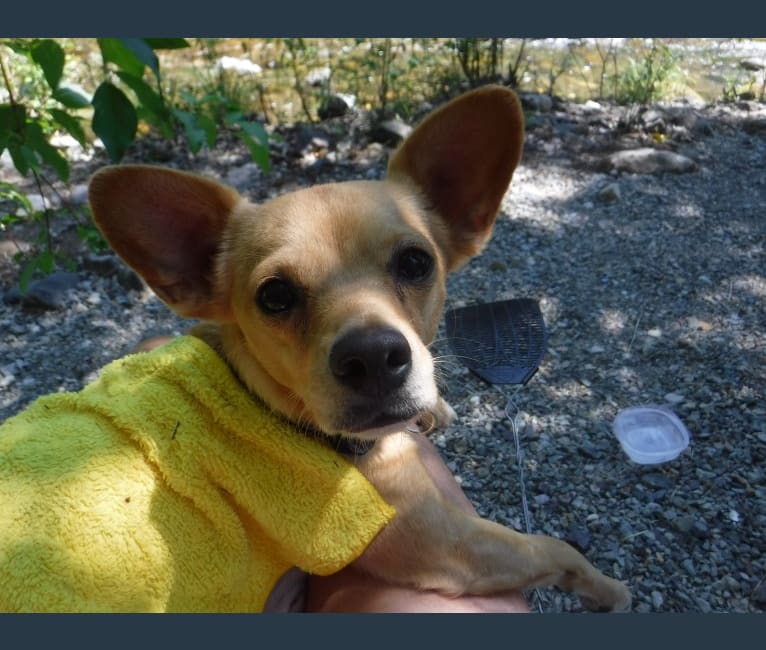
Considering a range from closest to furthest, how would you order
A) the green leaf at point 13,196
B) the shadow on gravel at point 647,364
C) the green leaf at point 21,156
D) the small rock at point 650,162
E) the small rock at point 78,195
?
the green leaf at point 21,156, the shadow on gravel at point 647,364, the green leaf at point 13,196, the small rock at point 78,195, the small rock at point 650,162

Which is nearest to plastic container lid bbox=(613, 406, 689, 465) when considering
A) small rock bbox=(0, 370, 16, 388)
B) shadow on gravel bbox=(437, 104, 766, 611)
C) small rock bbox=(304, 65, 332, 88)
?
shadow on gravel bbox=(437, 104, 766, 611)

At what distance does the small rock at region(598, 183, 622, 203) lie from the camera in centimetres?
530

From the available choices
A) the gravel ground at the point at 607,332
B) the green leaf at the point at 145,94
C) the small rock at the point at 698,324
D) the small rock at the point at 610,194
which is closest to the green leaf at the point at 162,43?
the green leaf at the point at 145,94

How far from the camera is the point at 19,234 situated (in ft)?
16.2

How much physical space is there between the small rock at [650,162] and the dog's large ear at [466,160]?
12.2 feet

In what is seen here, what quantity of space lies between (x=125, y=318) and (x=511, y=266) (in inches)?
114

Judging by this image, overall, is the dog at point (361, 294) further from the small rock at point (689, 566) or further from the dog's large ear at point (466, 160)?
the small rock at point (689, 566)

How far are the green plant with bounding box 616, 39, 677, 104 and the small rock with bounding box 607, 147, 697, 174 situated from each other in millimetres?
1263

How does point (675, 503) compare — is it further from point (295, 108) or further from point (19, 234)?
point (295, 108)

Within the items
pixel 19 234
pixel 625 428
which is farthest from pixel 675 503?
pixel 19 234

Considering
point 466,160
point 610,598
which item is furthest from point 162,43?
point 610,598

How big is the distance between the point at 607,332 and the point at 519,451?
130 cm

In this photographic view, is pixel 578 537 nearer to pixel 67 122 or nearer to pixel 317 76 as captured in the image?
pixel 67 122

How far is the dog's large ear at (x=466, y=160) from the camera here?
221cm
